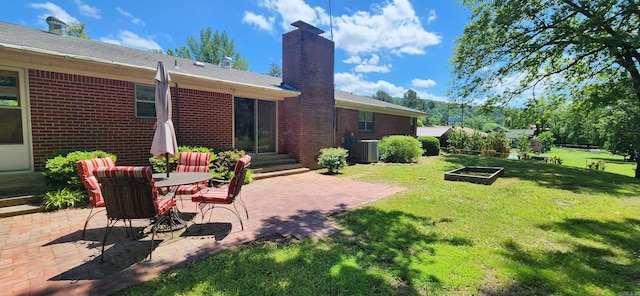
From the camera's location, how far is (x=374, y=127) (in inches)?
668

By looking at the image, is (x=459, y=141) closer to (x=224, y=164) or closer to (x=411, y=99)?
(x=224, y=164)

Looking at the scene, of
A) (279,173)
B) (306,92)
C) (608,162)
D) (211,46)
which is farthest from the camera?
(608,162)

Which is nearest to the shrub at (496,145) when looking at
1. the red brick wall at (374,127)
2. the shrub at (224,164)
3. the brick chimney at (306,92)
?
the red brick wall at (374,127)

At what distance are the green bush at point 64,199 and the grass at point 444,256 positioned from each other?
13.4 ft

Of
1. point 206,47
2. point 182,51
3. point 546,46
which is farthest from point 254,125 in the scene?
point 182,51

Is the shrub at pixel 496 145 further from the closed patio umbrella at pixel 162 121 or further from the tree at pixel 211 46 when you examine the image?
the tree at pixel 211 46

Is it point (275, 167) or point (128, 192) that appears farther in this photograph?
point (275, 167)

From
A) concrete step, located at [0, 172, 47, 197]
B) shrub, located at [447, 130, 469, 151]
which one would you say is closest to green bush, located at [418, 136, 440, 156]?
shrub, located at [447, 130, 469, 151]

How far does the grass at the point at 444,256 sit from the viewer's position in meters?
2.86

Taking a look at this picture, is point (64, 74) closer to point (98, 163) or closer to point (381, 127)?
point (98, 163)

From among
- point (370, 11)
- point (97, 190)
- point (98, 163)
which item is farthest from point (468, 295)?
point (370, 11)

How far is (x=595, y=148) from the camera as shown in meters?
70.2

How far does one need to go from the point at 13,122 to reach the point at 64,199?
227 centimetres

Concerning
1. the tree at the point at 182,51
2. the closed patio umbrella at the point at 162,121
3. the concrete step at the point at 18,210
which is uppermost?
the tree at the point at 182,51
